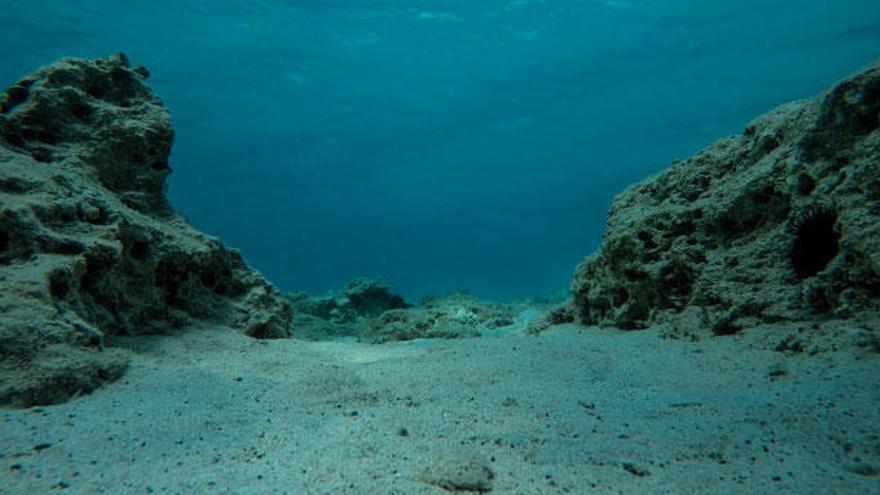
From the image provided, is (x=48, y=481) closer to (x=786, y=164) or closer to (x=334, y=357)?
(x=334, y=357)

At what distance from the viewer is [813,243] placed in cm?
443

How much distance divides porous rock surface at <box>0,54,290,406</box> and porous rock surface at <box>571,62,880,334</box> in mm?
4816

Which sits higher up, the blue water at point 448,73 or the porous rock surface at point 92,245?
the blue water at point 448,73

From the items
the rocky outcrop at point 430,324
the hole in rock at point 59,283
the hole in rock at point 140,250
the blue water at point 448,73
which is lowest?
the rocky outcrop at point 430,324

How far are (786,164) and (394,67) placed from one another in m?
36.2

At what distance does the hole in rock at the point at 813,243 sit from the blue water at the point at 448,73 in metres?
28.6

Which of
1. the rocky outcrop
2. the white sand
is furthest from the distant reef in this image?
the rocky outcrop

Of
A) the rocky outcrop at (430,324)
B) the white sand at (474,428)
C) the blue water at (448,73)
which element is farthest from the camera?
the blue water at (448,73)

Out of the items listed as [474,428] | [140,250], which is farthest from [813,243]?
[140,250]

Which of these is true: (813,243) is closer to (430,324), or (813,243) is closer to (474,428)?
(474,428)

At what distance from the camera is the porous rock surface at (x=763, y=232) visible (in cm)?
394

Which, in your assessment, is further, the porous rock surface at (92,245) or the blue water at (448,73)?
the blue water at (448,73)

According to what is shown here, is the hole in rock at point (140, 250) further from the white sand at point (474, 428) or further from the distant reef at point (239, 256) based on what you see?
the white sand at point (474, 428)

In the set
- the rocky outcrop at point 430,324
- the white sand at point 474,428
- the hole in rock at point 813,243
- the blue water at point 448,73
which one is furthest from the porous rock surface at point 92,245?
the blue water at point 448,73
